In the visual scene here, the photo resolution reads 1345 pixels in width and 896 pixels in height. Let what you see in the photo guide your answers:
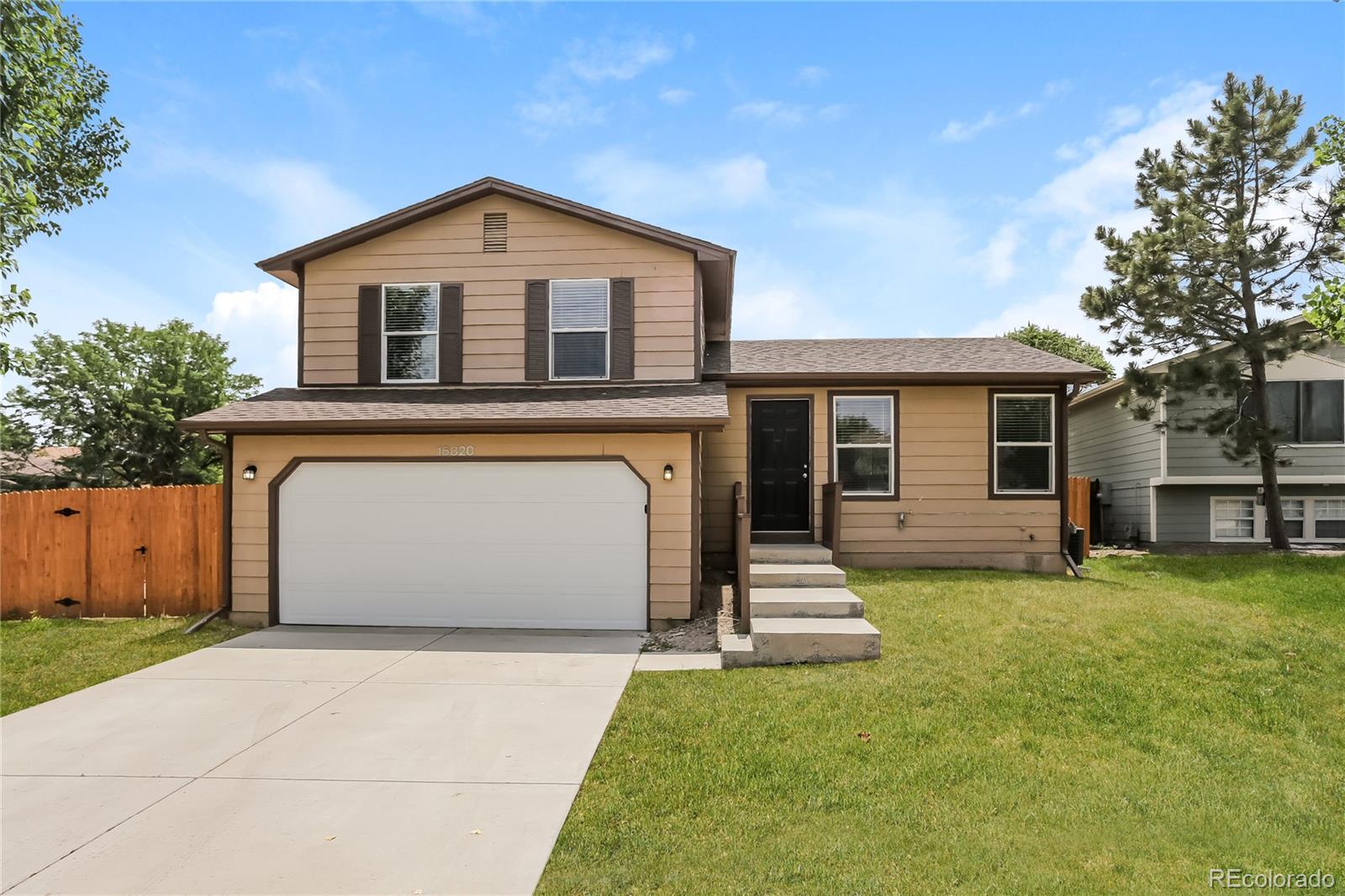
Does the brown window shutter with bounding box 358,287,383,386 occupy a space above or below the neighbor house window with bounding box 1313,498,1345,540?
above

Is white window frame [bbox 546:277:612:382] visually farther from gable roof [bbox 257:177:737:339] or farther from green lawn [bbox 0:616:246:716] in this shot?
green lawn [bbox 0:616:246:716]

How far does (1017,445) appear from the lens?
36.6 feet

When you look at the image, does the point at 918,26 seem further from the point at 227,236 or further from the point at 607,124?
the point at 227,236

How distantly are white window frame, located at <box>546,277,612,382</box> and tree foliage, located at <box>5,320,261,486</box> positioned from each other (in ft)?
60.1

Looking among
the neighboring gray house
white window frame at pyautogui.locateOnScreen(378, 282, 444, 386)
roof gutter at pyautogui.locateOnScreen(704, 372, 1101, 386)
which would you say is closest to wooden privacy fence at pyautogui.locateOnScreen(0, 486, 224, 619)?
white window frame at pyautogui.locateOnScreen(378, 282, 444, 386)

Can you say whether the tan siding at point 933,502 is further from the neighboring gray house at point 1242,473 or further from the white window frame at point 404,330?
the neighboring gray house at point 1242,473

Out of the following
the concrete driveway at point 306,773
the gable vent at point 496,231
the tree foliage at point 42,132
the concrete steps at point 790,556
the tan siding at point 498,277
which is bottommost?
the concrete driveway at point 306,773

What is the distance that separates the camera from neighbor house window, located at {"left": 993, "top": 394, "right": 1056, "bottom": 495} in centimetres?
1112

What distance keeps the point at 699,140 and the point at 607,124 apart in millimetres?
1485

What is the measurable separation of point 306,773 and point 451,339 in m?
6.71

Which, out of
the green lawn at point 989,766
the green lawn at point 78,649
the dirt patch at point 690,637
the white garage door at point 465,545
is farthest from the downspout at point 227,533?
the green lawn at point 989,766

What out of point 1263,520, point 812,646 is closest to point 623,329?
point 812,646

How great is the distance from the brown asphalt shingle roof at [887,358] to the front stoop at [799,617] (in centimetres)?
297

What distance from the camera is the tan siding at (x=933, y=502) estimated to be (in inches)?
433
